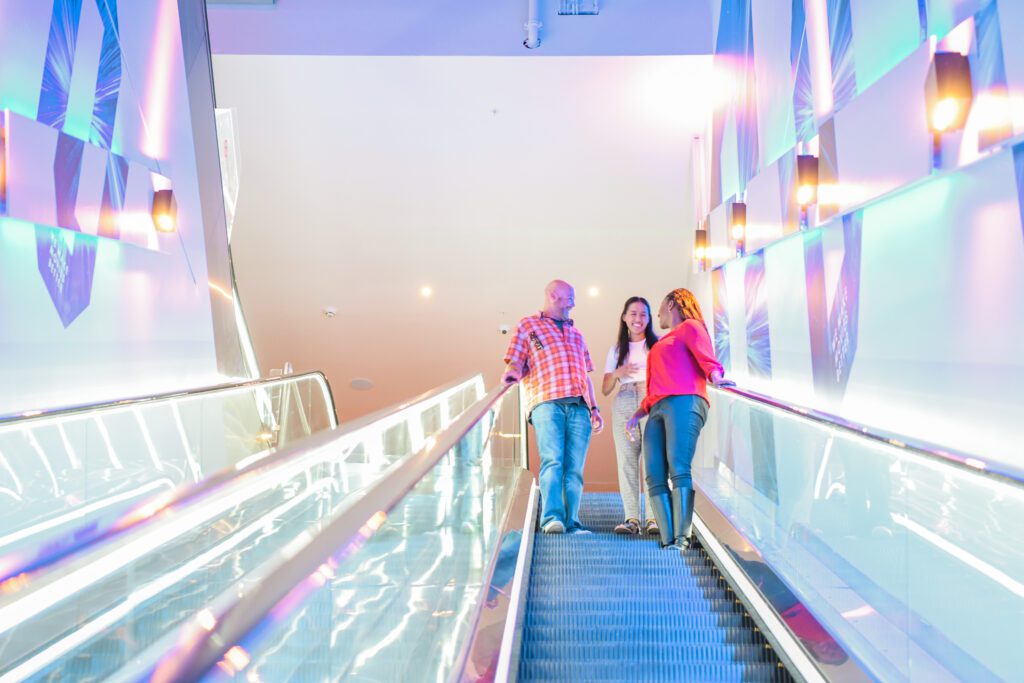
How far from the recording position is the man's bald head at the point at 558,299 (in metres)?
5.80

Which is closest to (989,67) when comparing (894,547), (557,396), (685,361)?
(894,547)

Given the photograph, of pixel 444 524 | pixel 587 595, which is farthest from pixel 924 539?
pixel 587 595

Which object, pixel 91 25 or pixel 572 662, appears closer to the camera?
pixel 572 662

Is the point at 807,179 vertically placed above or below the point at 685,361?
above

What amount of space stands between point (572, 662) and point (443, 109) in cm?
786

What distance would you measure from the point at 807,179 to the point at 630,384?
5.56 ft

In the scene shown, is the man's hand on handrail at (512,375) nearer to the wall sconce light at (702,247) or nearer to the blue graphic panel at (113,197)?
the blue graphic panel at (113,197)

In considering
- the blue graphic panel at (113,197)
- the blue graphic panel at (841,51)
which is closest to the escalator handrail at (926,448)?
the blue graphic panel at (841,51)

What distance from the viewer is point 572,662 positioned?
12.3 ft

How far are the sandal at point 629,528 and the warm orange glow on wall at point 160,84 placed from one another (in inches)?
173

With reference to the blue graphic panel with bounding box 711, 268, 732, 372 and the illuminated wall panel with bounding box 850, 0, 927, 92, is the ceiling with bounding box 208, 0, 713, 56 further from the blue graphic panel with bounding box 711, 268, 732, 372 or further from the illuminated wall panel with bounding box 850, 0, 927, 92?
the illuminated wall panel with bounding box 850, 0, 927, 92

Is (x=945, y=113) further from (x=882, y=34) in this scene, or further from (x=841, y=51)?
(x=841, y=51)

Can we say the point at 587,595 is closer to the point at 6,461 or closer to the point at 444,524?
the point at 444,524

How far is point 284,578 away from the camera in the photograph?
1104 mm
